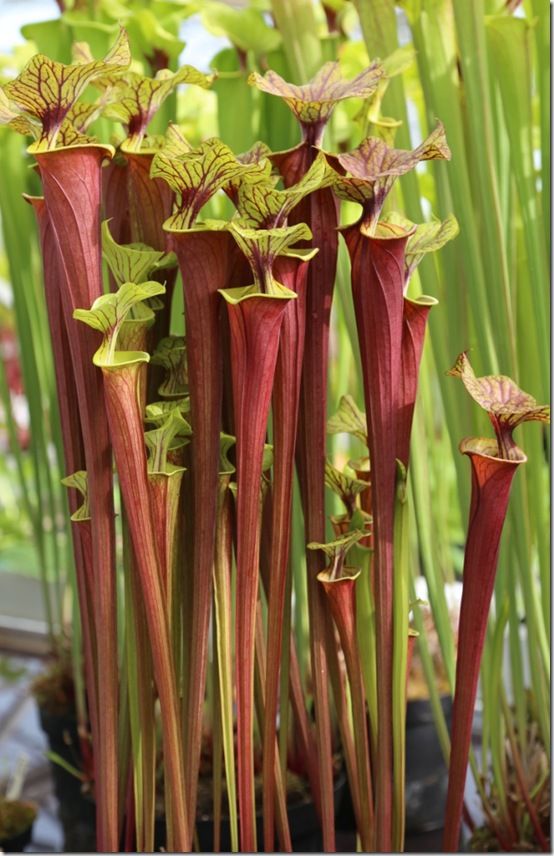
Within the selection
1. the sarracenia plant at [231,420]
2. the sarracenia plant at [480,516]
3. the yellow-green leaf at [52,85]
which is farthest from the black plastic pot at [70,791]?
the yellow-green leaf at [52,85]

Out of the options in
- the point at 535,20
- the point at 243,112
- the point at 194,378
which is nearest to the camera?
the point at 194,378

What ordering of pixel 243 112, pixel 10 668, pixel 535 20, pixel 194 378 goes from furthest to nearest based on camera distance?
pixel 10 668 → pixel 243 112 → pixel 535 20 → pixel 194 378

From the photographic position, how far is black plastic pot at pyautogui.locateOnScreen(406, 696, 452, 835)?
86 centimetres

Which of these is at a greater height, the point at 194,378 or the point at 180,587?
the point at 194,378

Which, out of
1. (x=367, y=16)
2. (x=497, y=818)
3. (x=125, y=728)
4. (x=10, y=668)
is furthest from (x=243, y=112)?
(x=10, y=668)

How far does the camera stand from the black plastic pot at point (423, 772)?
33.7 inches

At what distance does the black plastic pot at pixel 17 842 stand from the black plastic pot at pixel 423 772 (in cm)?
39

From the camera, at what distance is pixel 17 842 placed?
32.1 inches

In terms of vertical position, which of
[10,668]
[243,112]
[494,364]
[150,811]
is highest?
[243,112]

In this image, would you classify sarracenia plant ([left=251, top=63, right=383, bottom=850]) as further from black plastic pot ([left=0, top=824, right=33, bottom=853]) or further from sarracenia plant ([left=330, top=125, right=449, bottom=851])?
black plastic pot ([left=0, top=824, right=33, bottom=853])

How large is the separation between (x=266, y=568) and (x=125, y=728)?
16 centimetres

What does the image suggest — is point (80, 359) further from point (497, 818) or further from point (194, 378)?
point (497, 818)

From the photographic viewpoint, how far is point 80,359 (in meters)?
0.49

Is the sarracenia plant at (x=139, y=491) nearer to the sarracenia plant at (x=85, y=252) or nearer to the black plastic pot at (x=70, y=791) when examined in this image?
the sarracenia plant at (x=85, y=252)
